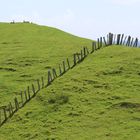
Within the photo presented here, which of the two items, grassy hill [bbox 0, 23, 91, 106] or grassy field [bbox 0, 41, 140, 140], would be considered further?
grassy hill [bbox 0, 23, 91, 106]

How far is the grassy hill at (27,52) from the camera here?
175 ft

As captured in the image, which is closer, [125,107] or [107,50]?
[125,107]

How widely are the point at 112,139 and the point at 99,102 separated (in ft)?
27.5

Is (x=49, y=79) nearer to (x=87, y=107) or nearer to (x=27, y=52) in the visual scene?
(x=87, y=107)

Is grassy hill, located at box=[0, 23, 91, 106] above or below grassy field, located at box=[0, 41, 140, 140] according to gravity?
above

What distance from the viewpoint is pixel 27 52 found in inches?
2613

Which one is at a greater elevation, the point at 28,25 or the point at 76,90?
the point at 28,25

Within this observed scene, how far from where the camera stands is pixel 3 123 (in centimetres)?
4138

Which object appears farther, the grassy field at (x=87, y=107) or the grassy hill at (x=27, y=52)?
the grassy hill at (x=27, y=52)

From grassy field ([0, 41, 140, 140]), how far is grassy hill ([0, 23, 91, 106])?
561 centimetres

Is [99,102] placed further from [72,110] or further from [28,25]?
[28,25]

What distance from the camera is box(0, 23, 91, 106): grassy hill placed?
2104 inches

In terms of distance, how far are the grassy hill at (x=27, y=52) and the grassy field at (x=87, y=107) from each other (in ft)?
18.4

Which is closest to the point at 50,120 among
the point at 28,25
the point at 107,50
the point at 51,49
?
the point at 107,50
